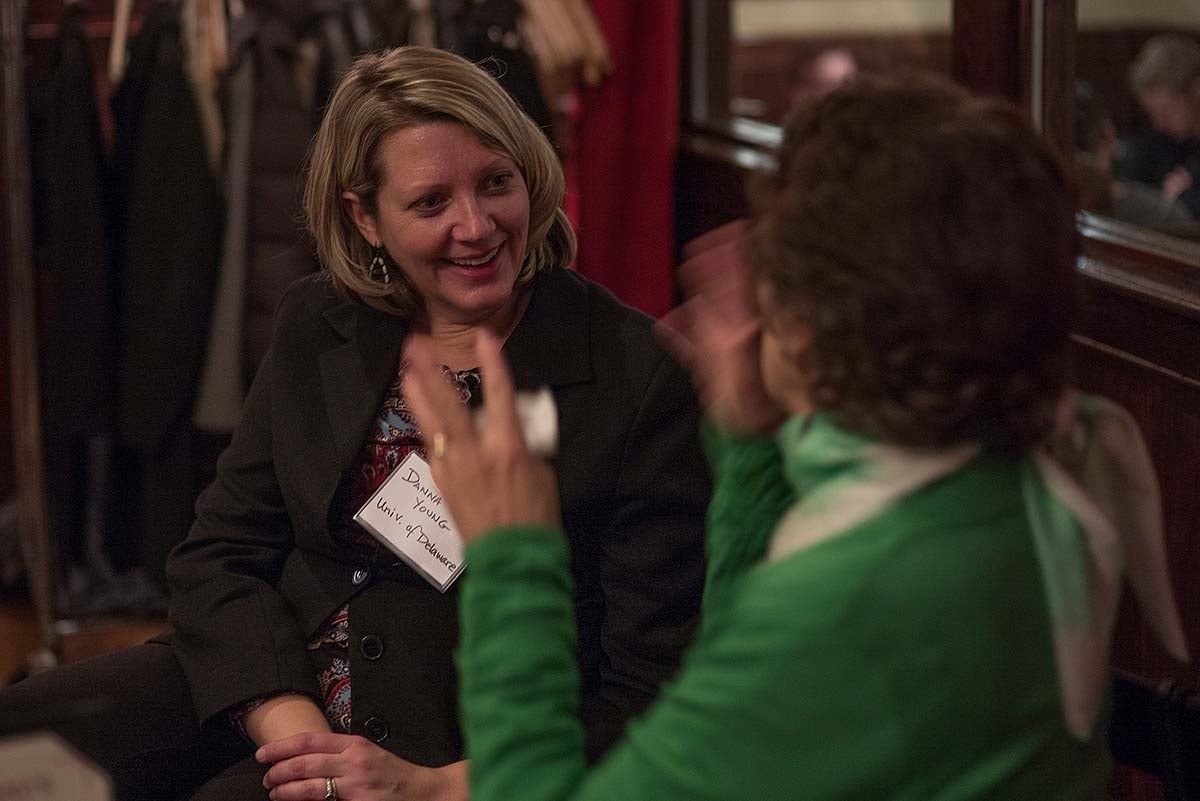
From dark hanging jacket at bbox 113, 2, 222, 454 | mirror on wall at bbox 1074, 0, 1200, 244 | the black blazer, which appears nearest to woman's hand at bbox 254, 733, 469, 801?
the black blazer

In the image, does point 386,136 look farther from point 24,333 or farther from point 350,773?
point 24,333

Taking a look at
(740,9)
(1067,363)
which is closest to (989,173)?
(1067,363)

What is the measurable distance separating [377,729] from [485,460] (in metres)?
0.71

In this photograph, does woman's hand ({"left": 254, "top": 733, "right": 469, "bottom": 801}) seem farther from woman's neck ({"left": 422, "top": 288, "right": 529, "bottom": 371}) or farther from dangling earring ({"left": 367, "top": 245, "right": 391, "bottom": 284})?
dangling earring ({"left": 367, "top": 245, "right": 391, "bottom": 284})

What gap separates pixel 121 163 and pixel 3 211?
1.06 metres

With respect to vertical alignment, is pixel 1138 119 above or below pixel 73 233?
above

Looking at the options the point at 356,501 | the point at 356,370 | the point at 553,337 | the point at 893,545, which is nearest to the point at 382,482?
the point at 356,501

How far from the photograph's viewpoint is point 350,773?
163 cm

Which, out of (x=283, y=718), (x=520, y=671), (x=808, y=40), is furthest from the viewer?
(x=808, y=40)

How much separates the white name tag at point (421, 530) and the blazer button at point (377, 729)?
175mm

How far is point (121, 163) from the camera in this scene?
11.5ft

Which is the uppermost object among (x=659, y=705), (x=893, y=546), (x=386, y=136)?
(x=386, y=136)

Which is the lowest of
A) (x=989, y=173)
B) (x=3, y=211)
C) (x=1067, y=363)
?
(x=3, y=211)

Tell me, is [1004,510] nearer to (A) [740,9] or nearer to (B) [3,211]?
(B) [3,211]
